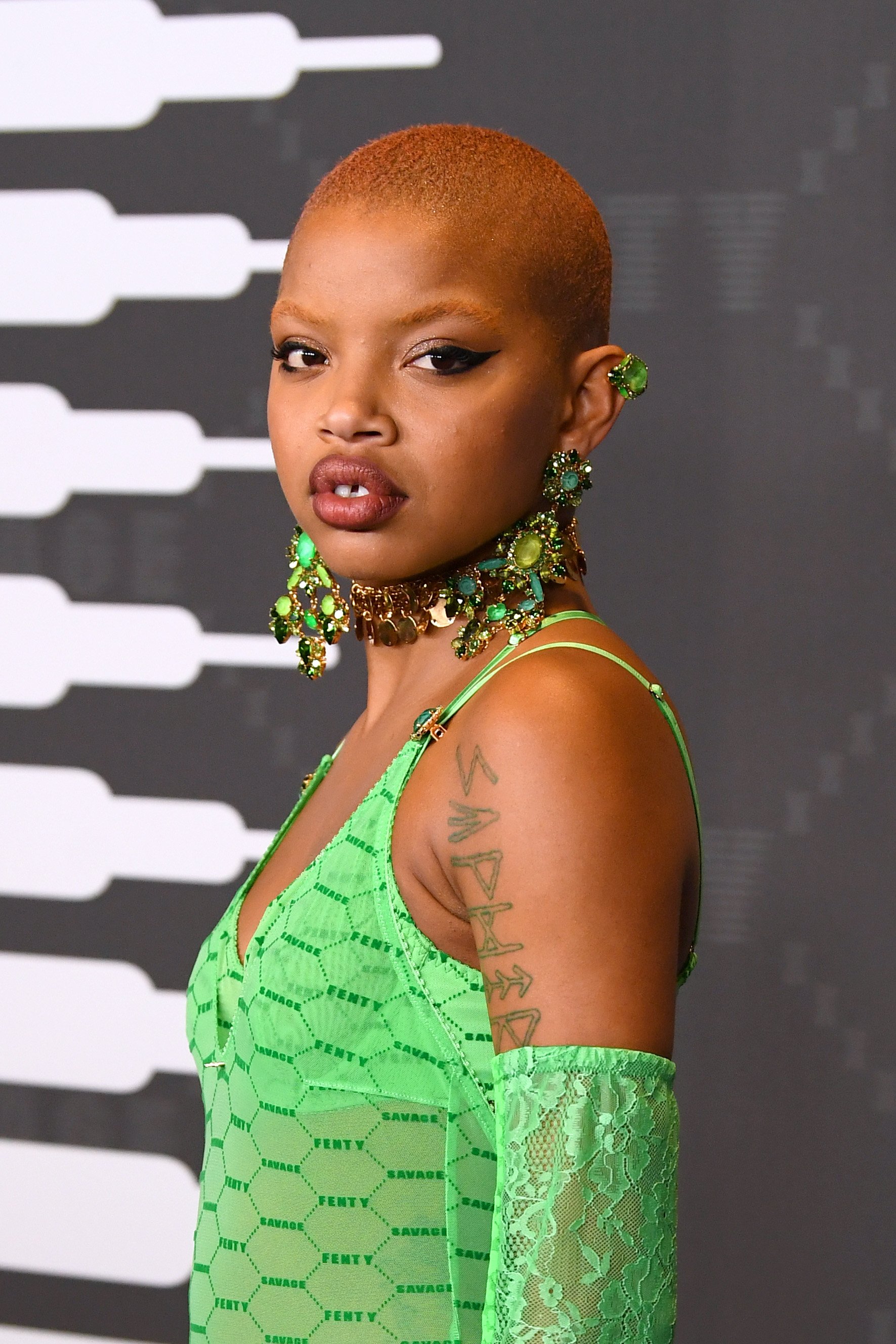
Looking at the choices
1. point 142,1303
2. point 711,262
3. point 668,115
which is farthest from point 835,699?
point 142,1303

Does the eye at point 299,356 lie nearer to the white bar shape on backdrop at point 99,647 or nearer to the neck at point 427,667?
the neck at point 427,667

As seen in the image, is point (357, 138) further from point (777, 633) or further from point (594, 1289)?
point (594, 1289)

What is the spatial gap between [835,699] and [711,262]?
22.6 inches

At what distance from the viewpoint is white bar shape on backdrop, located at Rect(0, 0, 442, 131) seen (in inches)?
82.9

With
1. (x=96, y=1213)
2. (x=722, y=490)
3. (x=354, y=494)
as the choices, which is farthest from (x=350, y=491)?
(x=96, y=1213)

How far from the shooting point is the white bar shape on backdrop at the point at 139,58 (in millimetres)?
2105

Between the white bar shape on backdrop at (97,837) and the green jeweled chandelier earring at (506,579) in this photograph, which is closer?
Result: the green jeweled chandelier earring at (506,579)

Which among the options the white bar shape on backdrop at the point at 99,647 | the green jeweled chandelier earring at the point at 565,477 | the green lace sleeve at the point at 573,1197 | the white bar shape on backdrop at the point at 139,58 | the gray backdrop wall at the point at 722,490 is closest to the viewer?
the green lace sleeve at the point at 573,1197

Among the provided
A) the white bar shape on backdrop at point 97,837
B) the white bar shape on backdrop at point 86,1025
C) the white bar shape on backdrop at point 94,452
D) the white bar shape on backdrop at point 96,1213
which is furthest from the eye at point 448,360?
the white bar shape on backdrop at point 96,1213

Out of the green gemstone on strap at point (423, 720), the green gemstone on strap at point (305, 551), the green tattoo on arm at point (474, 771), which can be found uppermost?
the green gemstone on strap at point (305, 551)

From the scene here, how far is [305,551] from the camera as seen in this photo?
3.95 ft

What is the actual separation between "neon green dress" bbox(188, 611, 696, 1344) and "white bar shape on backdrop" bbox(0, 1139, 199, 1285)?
1.34m

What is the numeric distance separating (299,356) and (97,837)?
1.39m

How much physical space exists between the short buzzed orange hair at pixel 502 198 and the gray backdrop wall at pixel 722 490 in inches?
37.8
